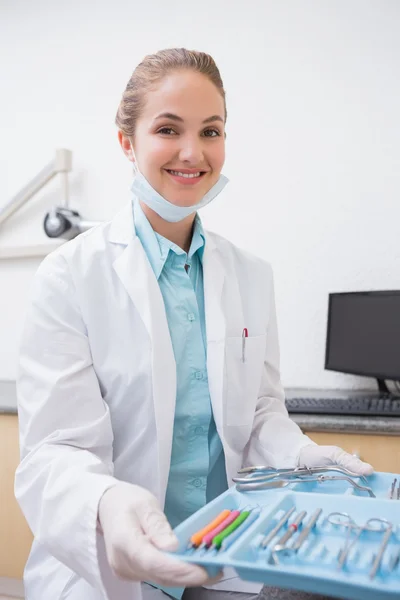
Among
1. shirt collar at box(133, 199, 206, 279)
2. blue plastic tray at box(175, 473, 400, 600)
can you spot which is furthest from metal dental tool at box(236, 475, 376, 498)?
shirt collar at box(133, 199, 206, 279)

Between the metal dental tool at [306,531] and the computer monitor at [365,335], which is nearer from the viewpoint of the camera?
the metal dental tool at [306,531]

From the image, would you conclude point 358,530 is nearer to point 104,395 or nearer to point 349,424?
point 104,395

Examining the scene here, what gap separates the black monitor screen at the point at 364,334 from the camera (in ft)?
6.53

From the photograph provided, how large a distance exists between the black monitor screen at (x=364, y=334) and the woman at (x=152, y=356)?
90 cm

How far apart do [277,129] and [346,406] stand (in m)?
1.13

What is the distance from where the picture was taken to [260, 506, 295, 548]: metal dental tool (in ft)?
2.07

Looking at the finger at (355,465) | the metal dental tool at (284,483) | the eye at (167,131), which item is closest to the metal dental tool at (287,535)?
the metal dental tool at (284,483)

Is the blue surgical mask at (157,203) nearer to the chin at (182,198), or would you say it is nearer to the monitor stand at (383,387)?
the chin at (182,198)

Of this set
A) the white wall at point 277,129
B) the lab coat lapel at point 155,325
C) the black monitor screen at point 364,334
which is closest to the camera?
the lab coat lapel at point 155,325

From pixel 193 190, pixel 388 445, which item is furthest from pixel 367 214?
pixel 193 190

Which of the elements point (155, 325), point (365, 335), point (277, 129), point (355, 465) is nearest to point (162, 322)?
point (155, 325)

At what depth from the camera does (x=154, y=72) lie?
108cm

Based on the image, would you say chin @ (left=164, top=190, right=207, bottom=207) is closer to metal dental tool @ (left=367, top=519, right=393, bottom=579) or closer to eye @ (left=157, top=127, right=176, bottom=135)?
eye @ (left=157, top=127, right=176, bottom=135)

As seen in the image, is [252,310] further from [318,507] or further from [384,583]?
[384,583]
